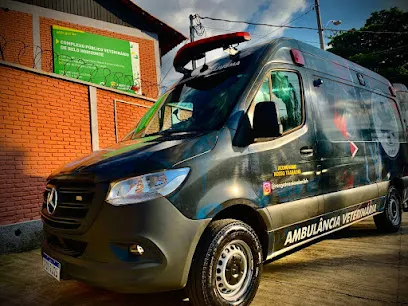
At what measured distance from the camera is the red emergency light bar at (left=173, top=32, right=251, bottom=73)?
3.17 m

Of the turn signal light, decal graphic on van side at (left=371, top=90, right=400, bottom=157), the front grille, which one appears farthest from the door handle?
decal graphic on van side at (left=371, top=90, right=400, bottom=157)

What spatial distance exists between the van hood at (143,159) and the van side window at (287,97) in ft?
3.24

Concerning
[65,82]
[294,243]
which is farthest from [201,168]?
[65,82]

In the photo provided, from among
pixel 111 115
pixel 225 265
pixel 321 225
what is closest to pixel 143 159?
pixel 225 265

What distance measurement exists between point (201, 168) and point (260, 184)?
688 mm

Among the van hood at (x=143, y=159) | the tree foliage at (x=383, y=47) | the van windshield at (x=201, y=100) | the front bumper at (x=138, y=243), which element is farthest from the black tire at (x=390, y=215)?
the tree foliage at (x=383, y=47)

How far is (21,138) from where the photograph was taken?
5.20 m

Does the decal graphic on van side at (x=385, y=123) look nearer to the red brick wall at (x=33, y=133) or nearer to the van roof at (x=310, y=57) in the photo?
the van roof at (x=310, y=57)

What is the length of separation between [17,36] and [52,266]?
35.0 ft

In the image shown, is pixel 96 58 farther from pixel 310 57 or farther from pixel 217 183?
pixel 217 183

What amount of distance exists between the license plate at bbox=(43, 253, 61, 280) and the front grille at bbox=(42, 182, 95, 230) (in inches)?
11.0

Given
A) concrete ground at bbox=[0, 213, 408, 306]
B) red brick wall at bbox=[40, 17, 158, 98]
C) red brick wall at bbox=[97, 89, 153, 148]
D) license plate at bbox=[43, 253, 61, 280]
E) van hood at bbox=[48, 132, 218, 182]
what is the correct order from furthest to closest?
red brick wall at bbox=[40, 17, 158, 98], red brick wall at bbox=[97, 89, 153, 148], concrete ground at bbox=[0, 213, 408, 306], license plate at bbox=[43, 253, 61, 280], van hood at bbox=[48, 132, 218, 182]

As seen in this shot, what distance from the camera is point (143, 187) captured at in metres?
2.10

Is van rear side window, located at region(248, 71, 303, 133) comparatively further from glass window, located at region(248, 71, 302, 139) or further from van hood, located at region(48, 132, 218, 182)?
van hood, located at region(48, 132, 218, 182)
